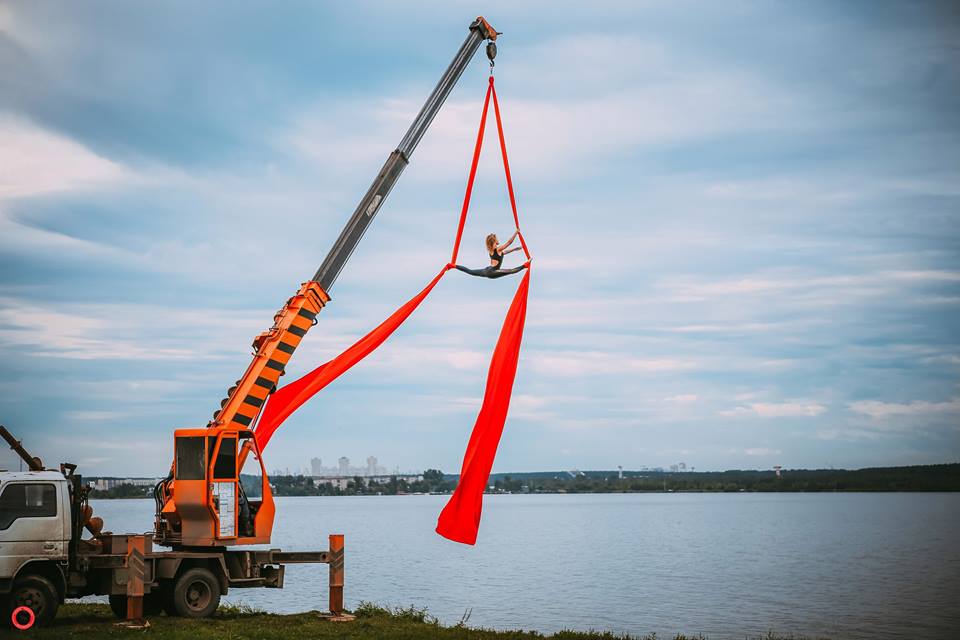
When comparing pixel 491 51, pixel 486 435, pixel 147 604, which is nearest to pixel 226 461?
pixel 147 604

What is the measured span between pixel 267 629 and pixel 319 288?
287 inches

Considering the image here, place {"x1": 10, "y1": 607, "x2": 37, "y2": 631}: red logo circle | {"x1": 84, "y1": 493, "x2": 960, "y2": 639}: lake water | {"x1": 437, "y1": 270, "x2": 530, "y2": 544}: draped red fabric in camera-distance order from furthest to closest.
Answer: {"x1": 84, "y1": 493, "x2": 960, "y2": 639}: lake water, {"x1": 437, "y1": 270, "x2": 530, "y2": 544}: draped red fabric, {"x1": 10, "y1": 607, "x2": 37, "y2": 631}: red logo circle

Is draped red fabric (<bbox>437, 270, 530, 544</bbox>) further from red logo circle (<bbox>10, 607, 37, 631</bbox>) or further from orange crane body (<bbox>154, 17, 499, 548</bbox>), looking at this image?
red logo circle (<bbox>10, 607, 37, 631</bbox>)

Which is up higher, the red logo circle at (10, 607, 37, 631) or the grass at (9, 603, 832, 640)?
Answer: the red logo circle at (10, 607, 37, 631)

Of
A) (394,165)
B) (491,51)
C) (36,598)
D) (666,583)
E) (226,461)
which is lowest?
(666,583)

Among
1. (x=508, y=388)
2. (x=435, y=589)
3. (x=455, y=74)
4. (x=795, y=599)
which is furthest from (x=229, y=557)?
(x=795, y=599)

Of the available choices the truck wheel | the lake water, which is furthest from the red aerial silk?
the lake water

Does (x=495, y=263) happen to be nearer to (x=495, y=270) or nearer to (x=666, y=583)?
(x=495, y=270)

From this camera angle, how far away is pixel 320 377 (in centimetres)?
2252

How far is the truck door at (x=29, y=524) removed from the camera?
19.1 metres

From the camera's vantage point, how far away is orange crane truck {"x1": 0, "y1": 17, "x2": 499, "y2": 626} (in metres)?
19.3

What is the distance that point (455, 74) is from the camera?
81.7 ft

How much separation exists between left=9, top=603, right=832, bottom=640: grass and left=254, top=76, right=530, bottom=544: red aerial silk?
1.95 metres

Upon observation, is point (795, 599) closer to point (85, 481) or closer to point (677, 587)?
point (677, 587)
